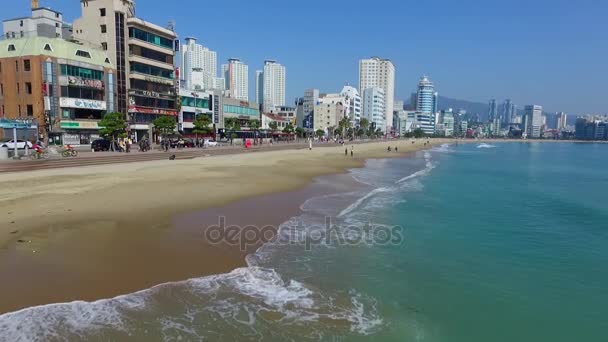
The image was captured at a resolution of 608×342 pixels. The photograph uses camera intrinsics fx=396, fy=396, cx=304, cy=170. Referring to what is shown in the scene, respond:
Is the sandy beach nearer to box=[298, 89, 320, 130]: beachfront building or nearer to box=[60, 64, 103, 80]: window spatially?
box=[60, 64, 103, 80]: window

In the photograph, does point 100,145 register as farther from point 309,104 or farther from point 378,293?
point 309,104

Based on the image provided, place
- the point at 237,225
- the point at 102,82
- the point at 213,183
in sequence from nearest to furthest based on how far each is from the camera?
the point at 237,225
the point at 213,183
the point at 102,82

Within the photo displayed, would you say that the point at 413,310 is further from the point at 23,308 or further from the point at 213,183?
the point at 213,183

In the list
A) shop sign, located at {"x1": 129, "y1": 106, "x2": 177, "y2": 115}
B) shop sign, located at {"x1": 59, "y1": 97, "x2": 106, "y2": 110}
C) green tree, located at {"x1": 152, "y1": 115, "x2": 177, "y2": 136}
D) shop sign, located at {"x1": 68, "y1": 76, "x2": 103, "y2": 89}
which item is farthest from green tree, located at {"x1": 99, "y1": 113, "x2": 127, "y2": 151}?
shop sign, located at {"x1": 129, "y1": 106, "x2": 177, "y2": 115}

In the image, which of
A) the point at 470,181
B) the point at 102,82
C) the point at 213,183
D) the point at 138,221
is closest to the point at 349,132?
the point at 102,82

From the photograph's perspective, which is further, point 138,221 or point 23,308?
point 138,221


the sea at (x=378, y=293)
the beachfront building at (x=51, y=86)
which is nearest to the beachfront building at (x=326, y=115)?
the beachfront building at (x=51, y=86)
